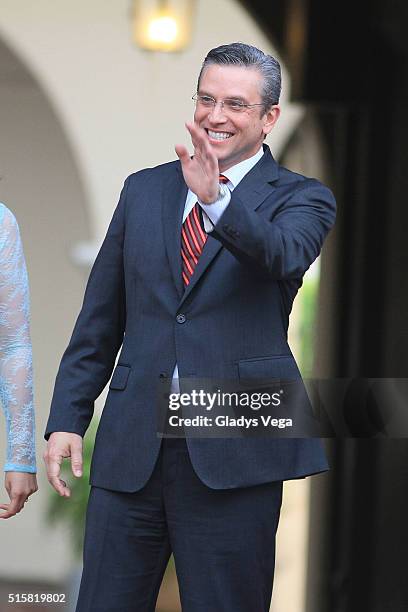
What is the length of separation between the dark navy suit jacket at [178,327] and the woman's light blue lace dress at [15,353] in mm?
169

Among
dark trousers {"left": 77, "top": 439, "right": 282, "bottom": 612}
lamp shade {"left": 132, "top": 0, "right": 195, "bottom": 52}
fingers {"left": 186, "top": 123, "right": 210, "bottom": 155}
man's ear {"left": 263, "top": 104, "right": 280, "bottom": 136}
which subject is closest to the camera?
fingers {"left": 186, "top": 123, "right": 210, "bottom": 155}

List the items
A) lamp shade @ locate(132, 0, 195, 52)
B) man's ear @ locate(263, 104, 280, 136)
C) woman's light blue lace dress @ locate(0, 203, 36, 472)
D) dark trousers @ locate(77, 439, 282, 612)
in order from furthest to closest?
lamp shade @ locate(132, 0, 195, 52), woman's light blue lace dress @ locate(0, 203, 36, 472), man's ear @ locate(263, 104, 280, 136), dark trousers @ locate(77, 439, 282, 612)

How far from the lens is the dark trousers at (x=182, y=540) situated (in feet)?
8.33

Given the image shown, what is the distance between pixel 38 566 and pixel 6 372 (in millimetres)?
1014

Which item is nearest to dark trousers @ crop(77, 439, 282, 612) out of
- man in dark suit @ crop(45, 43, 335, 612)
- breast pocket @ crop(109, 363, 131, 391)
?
man in dark suit @ crop(45, 43, 335, 612)

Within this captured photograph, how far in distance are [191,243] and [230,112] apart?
0.91 feet

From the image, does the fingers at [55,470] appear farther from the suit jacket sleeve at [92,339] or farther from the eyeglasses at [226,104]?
the eyeglasses at [226,104]

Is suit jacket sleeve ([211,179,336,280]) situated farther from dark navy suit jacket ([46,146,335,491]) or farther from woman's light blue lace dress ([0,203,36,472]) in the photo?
woman's light blue lace dress ([0,203,36,472])

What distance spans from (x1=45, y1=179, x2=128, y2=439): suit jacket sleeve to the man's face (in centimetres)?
27

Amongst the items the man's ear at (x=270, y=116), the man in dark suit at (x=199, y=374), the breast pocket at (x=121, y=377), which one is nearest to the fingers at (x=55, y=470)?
the man in dark suit at (x=199, y=374)

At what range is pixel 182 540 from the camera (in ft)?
8.36

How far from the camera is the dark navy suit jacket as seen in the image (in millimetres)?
2555

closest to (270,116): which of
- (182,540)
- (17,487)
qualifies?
(182,540)

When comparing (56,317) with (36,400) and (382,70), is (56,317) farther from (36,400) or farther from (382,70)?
(382,70)
